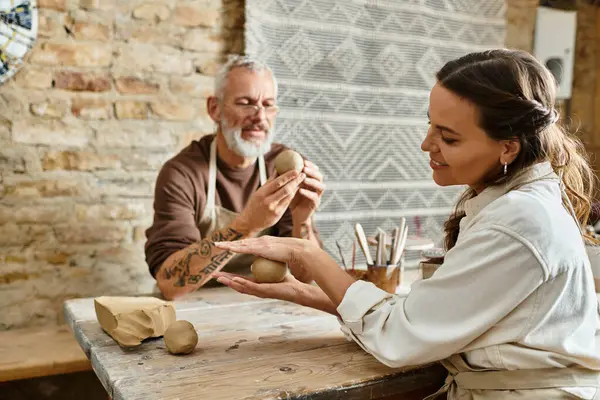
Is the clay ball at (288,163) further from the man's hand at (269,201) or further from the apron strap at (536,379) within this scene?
the apron strap at (536,379)

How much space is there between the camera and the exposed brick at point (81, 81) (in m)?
2.75

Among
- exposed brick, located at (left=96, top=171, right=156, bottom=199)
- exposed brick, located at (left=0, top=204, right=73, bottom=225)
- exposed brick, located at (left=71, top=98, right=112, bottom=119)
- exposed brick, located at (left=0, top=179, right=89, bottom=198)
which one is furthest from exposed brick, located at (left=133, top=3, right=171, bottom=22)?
exposed brick, located at (left=0, top=204, right=73, bottom=225)

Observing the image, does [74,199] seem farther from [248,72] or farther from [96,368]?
[96,368]

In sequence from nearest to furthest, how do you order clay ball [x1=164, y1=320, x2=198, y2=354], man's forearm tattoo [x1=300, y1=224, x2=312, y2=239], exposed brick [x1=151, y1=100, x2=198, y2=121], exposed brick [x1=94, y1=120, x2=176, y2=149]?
clay ball [x1=164, y1=320, x2=198, y2=354] < man's forearm tattoo [x1=300, y1=224, x2=312, y2=239] < exposed brick [x1=94, y1=120, x2=176, y2=149] < exposed brick [x1=151, y1=100, x2=198, y2=121]

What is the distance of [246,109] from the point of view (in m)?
2.51

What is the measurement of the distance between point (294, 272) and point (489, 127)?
2.07 ft

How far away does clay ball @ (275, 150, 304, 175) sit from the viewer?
2.02 m

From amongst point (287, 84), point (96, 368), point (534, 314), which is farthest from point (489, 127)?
point (287, 84)

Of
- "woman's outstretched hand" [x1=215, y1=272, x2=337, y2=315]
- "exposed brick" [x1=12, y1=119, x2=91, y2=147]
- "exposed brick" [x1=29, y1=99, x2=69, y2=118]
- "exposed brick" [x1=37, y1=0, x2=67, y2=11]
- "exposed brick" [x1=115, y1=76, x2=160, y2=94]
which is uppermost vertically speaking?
"exposed brick" [x1=37, y1=0, x2=67, y2=11]

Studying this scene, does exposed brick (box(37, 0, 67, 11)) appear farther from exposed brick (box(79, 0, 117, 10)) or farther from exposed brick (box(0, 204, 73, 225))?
exposed brick (box(0, 204, 73, 225))

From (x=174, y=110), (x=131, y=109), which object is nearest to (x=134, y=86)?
(x=131, y=109)

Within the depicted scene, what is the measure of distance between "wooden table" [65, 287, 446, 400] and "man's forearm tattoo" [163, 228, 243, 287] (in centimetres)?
28

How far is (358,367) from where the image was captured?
134 cm

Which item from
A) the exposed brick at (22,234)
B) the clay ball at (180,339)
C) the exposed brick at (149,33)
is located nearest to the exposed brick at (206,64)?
the exposed brick at (149,33)
